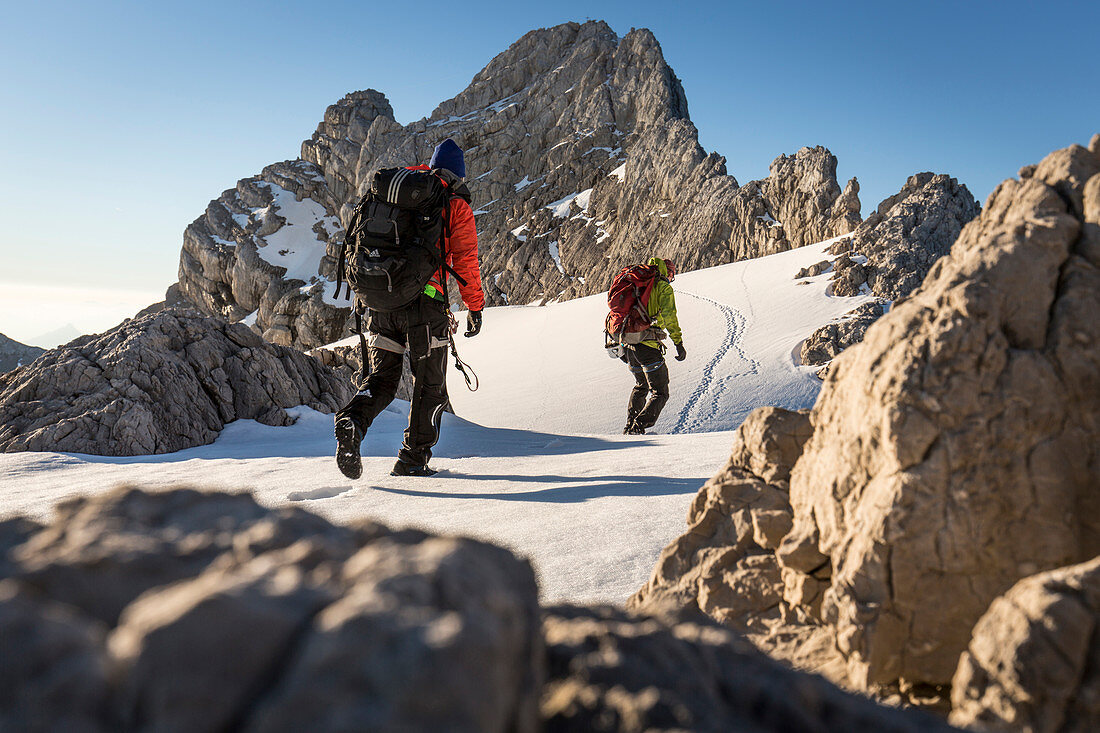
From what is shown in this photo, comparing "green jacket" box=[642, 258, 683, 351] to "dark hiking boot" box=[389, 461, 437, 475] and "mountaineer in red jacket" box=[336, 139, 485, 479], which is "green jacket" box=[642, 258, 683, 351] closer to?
"mountaineer in red jacket" box=[336, 139, 485, 479]

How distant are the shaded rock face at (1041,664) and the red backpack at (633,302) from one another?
6498 mm

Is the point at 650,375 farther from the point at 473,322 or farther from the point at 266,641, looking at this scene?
the point at 266,641

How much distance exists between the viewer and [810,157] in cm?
2811

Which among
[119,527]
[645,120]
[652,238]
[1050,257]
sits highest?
[645,120]

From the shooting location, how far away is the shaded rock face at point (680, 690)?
2.56 feet

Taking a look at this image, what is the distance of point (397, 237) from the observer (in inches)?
150

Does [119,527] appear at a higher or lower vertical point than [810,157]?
lower

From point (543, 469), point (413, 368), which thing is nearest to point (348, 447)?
point (413, 368)

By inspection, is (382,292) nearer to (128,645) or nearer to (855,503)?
(855,503)

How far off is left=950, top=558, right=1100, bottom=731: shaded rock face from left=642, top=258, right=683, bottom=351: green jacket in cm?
648

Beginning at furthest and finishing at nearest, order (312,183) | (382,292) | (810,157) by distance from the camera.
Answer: (312,183) < (810,157) < (382,292)

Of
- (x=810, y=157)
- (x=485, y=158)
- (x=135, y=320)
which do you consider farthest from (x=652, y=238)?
(x=135, y=320)

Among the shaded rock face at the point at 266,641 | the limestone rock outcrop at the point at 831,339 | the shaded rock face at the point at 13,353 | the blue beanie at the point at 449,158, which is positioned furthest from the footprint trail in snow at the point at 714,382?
the shaded rock face at the point at 13,353

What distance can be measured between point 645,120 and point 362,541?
163 feet
